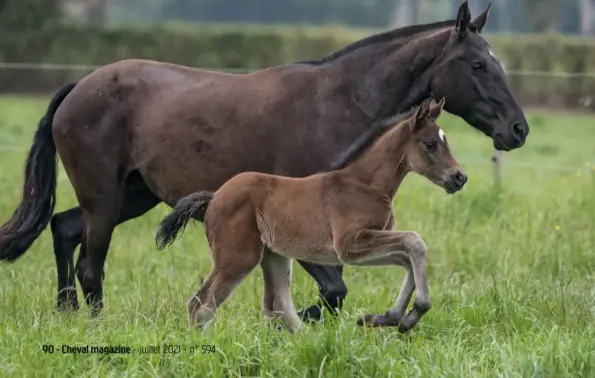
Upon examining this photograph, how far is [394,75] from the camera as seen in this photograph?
630 cm

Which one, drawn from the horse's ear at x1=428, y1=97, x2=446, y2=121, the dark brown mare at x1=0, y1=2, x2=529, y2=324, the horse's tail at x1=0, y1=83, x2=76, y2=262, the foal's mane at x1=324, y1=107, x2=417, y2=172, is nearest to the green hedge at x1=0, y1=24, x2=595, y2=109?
the horse's tail at x1=0, y1=83, x2=76, y2=262

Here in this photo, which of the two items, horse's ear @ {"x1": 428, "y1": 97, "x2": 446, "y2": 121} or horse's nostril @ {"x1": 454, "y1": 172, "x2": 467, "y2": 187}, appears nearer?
horse's nostril @ {"x1": 454, "y1": 172, "x2": 467, "y2": 187}

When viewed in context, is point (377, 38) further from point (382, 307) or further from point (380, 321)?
point (380, 321)

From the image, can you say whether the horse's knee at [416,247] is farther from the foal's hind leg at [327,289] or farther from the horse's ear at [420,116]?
the foal's hind leg at [327,289]

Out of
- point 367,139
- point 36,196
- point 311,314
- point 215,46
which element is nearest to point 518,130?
point 367,139

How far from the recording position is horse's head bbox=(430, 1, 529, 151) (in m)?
6.24

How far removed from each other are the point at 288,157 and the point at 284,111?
0.28 meters

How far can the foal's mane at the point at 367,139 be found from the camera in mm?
5594

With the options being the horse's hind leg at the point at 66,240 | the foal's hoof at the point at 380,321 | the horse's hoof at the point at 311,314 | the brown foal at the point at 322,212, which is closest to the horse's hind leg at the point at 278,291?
the brown foal at the point at 322,212

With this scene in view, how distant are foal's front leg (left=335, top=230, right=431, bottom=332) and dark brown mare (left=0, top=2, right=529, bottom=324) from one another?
2.32ft

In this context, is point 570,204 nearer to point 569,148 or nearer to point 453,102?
point 453,102

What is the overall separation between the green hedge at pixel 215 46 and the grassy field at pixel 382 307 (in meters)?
8.88

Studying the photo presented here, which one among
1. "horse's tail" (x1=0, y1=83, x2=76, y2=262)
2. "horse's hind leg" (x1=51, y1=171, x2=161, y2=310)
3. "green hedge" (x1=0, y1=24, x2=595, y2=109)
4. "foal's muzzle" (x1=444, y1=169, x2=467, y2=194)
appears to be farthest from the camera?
"green hedge" (x1=0, y1=24, x2=595, y2=109)

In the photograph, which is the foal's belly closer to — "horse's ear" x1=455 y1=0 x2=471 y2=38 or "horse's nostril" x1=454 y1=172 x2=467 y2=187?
"horse's nostril" x1=454 y1=172 x2=467 y2=187
